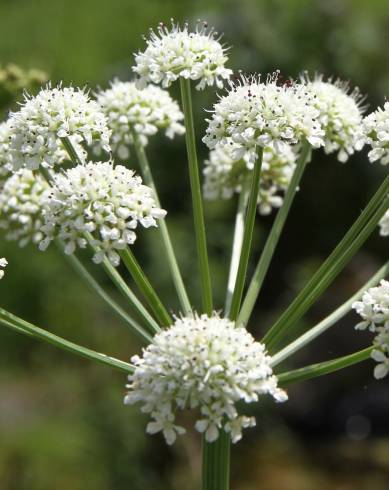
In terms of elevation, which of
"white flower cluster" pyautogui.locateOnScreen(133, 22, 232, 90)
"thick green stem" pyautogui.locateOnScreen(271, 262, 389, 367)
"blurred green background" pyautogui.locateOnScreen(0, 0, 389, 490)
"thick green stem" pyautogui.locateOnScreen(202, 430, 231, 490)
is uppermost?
"blurred green background" pyautogui.locateOnScreen(0, 0, 389, 490)

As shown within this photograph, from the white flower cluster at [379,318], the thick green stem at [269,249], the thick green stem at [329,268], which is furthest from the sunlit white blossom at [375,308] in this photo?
the thick green stem at [269,249]

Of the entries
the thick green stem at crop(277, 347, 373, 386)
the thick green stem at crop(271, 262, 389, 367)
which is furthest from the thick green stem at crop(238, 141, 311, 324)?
the thick green stem at crop(277, 347, 373, 386)

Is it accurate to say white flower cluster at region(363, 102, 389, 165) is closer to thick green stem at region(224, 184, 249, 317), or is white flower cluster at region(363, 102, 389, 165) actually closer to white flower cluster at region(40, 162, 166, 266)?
thick green stem at region(224, 184, 249, 317)

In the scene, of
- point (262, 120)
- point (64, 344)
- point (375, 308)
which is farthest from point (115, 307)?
point (375, 308)

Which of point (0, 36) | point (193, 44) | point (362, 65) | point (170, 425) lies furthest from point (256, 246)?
point (0, 36)

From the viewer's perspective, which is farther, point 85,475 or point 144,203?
point 85,475

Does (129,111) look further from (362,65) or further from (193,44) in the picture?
(362,65)
